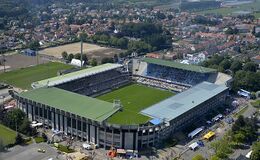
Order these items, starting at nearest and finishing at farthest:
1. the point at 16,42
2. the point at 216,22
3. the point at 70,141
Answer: the point at 70,141, the point at 16,42, the point at 216,22

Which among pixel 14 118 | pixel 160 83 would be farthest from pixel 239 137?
pixel 14 118

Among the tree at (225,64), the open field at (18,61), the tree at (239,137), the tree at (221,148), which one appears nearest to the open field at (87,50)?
the open field at (18,61)

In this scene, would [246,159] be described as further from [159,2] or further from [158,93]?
[159,2]

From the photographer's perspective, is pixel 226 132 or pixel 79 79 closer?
pixel 226 132

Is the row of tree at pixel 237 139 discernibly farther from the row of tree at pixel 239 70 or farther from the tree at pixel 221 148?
the row of tree at pixel 239 70

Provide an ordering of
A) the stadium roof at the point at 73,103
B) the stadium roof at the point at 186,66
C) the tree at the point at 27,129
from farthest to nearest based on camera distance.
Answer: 1. the stadium roof at the point at 186,66
2. the tree at the point at 27,129
3. the stadium roof at the point at 73,103

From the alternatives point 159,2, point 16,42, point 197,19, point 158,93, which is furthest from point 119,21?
point 158,93
